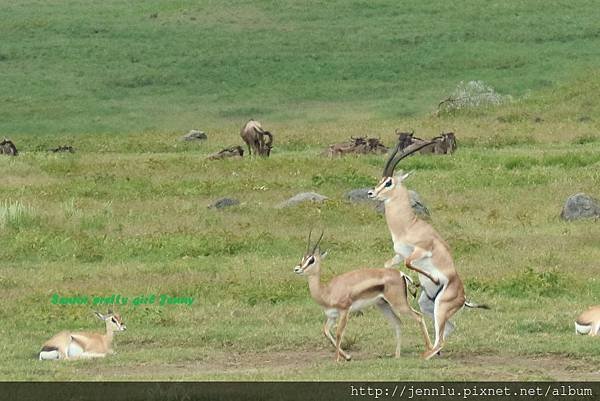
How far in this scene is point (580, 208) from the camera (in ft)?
73.0

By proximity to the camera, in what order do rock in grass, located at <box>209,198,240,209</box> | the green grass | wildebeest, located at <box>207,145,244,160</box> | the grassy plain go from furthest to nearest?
the green grass, wildebeest, located at <box>207,145,244,160</box>, rock in grass, located at <box>209,198,240,209</box>, the grassy plain

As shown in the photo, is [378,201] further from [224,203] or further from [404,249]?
[404,249]

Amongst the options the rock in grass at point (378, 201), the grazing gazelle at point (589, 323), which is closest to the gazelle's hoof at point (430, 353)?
the grazing gazelle at point (589, 323)

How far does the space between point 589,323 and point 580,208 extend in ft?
27.6

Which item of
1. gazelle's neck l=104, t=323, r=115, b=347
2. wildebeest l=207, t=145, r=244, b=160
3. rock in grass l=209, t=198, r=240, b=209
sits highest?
gazelle's neck l=104, t=323, r=115, b=347

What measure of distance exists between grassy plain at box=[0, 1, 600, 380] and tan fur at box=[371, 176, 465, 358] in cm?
50

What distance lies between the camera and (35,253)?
20.3m

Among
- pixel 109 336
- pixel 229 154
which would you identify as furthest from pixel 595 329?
pixel 229 154

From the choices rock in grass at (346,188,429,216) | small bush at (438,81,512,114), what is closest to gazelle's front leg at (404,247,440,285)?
rock in grass at (346,188,429,216)

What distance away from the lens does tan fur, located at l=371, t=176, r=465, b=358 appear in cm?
1307

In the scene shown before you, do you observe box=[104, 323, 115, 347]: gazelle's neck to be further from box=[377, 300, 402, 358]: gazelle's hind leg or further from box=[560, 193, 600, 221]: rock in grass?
box=[560, 193, 600, 221]: rock in grass

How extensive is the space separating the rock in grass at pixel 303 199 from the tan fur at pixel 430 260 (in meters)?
9.90

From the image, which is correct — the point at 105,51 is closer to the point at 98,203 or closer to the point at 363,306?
the point at 98,203

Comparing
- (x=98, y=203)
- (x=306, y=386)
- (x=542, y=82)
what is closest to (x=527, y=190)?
(x=98, y=203)
